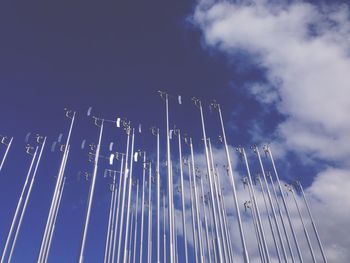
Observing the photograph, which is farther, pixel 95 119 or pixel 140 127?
pixel 140 127

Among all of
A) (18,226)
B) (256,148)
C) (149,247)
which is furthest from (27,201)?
(256,148)

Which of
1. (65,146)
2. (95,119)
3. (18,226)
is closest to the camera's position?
(95,119)

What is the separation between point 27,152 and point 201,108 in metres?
16.0

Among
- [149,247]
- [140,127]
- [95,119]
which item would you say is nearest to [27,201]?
[95,119]

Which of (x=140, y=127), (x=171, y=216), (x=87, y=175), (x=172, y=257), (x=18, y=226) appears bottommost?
(x=172, y=257)

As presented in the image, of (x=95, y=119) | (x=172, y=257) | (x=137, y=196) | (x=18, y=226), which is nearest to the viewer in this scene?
(x=172, y=257)

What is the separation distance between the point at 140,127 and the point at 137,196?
12002 millimetres

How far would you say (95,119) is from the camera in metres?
22.1

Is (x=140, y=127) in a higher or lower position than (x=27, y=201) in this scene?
higher

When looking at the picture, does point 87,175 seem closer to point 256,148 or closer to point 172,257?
point 172,257

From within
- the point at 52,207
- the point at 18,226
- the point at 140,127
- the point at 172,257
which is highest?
the point at 140,127

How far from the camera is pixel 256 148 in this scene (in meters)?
30.0

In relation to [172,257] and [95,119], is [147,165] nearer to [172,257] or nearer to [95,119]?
[95,119]

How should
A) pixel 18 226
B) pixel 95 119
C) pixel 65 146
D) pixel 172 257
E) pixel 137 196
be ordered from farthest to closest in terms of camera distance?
pixel 137 196 → pixel 18 226 → pixel 65 146 → pixel 95 119 → pixel 172 257
